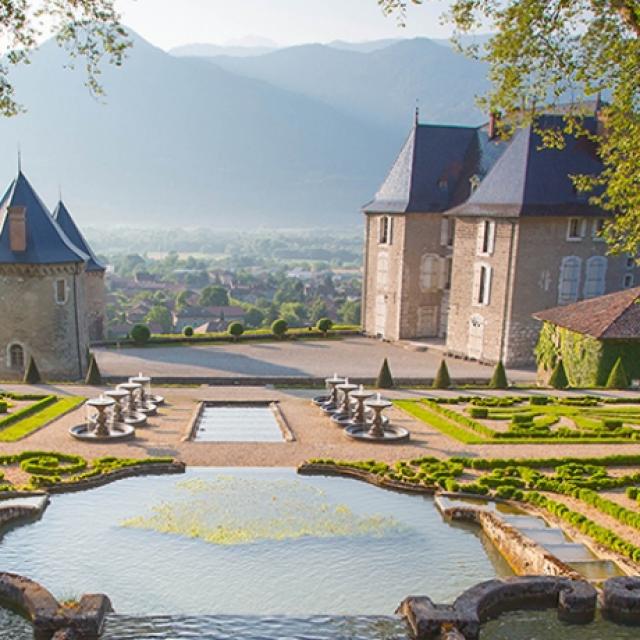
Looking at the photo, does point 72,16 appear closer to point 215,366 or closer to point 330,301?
point 215,366

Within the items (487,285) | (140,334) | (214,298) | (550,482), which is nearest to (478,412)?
(550,482)

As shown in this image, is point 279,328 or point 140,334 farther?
point 279,328

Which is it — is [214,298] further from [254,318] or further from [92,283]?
[92,283]

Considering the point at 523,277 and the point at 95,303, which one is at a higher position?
the point at 523,277

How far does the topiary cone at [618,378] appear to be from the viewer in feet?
93.2

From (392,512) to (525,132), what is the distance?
2612cm

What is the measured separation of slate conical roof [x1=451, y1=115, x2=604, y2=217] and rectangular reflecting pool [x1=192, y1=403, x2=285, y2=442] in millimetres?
17170

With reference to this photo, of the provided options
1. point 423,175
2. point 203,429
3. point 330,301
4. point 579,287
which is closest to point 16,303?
point 203,429

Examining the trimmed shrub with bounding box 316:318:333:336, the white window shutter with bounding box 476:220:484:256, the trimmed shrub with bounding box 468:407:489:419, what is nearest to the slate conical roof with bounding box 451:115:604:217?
the white window shutter with bounding box 476:220:484:256

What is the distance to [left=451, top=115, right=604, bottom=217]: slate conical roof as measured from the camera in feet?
115

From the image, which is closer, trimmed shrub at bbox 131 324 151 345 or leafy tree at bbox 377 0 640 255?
leafy tree at bbox 377 0 640 255

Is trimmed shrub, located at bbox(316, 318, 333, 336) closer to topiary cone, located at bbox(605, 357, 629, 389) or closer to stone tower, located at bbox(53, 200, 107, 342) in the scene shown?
stone tower, located at bbox(53, 200, 107, 342)

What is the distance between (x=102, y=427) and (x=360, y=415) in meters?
7.25

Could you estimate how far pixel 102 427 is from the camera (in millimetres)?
19844
